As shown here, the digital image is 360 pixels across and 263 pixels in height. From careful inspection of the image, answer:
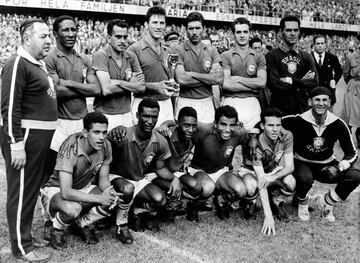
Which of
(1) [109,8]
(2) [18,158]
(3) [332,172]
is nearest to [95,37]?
(1) [109,8]

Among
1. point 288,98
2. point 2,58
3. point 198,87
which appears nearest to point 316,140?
point 288,98

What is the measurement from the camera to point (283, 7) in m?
31.0

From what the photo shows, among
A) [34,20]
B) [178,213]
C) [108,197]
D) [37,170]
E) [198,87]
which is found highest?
[34,20]

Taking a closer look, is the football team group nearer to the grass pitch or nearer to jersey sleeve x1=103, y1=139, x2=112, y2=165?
jersey sleeve x1=103, y1=139, x2=112, y2=165

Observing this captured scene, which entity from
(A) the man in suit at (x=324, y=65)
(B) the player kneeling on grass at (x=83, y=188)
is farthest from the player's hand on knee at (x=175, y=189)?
(A) the man in suit at (x=324, y=65)

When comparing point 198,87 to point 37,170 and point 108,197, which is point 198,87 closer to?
point 108,197

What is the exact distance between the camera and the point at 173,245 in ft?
14.4

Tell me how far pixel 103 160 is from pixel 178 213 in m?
1.28

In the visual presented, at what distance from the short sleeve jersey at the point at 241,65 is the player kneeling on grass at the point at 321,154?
685mm

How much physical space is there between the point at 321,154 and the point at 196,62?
6.12ft

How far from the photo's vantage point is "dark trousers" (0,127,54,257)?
12.5 feet

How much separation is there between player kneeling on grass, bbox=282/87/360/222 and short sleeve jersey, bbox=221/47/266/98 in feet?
2.25

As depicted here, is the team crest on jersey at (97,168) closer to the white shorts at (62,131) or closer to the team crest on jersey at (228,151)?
the white shorts at (62,131)

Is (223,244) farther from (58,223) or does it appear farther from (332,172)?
(332,172)
